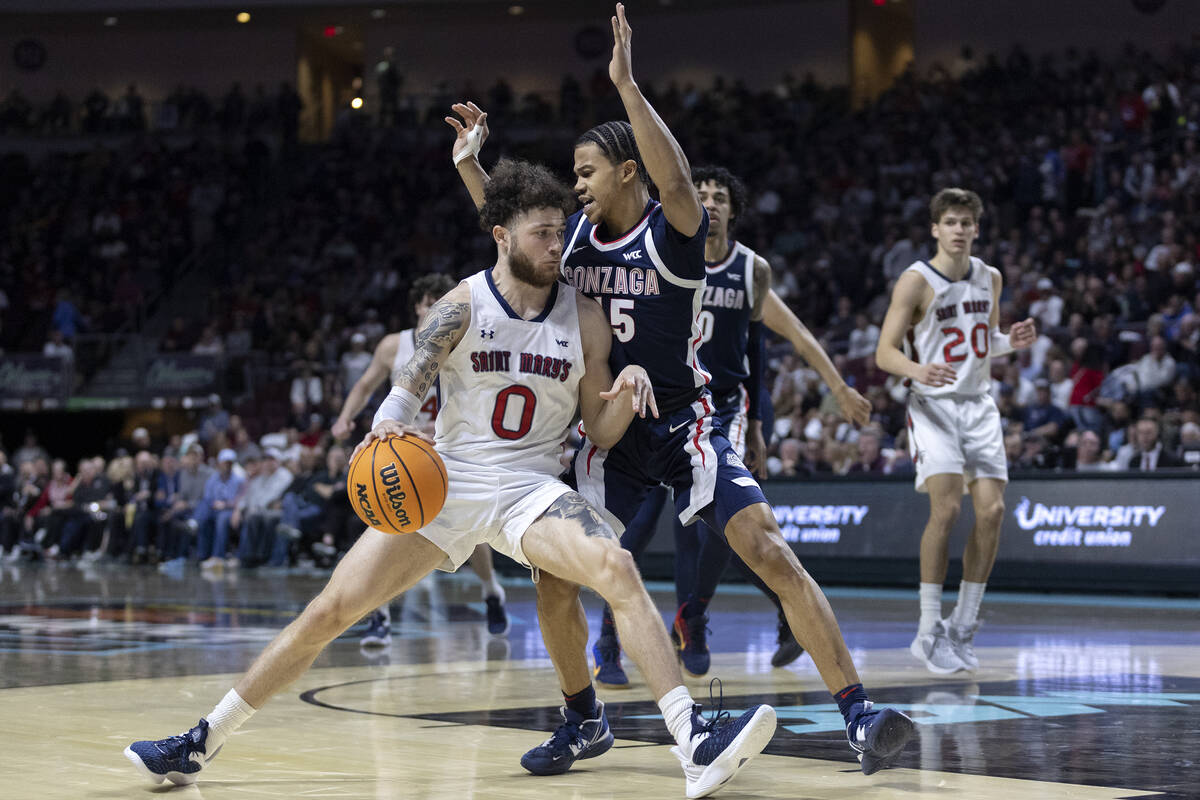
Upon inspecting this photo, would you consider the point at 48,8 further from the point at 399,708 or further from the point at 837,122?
the point at 399,708

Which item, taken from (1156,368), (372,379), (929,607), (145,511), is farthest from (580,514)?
(145,511)

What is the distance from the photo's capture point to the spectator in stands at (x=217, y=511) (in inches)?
721

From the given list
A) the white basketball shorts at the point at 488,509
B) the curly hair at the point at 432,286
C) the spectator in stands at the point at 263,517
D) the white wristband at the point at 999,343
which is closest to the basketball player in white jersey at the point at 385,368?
the curly hair at the point at 432,286

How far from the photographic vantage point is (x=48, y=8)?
29375 millimetres

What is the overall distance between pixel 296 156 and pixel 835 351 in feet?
51.8

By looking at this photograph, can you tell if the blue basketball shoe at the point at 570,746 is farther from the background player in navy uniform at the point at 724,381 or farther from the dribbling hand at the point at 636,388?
the background player in navy uniform at the point at 724,381

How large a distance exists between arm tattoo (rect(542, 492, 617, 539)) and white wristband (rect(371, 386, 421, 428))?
512 mm

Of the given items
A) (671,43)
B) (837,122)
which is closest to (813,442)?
(837,122)

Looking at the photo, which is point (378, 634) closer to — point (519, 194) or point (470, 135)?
point (470, 135)

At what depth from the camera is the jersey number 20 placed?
24.5 ft

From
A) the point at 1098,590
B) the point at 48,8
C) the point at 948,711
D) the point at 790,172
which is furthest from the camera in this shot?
the point at 48,8

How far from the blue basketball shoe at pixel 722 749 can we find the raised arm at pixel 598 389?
3.50 feet

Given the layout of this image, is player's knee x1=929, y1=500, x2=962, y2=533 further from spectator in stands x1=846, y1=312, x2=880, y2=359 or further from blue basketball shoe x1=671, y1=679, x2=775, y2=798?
spectator in stands x1=846, y1=312, x2=880, y2=359

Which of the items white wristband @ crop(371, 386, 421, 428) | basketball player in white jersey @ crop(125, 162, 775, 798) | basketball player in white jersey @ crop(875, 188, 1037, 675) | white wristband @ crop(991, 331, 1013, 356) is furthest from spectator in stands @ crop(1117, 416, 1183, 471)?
white wristband @ crop(371, 386, 421, 428)
